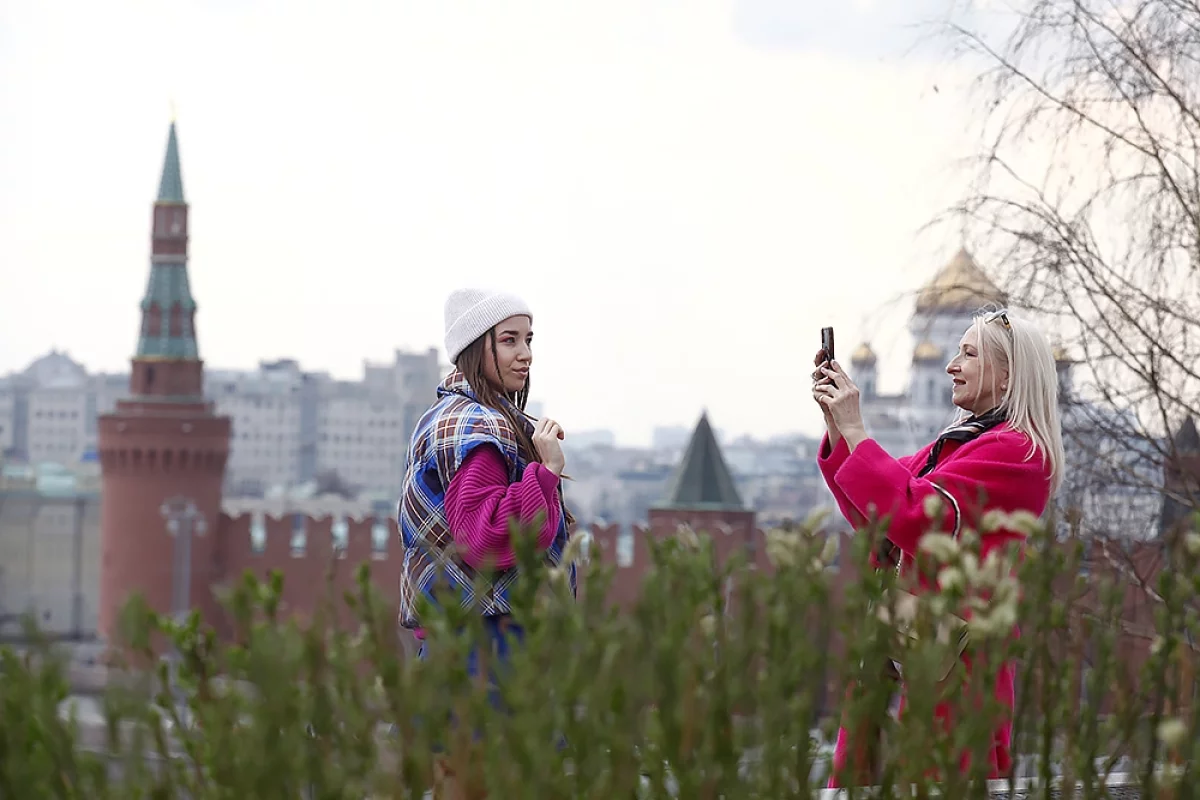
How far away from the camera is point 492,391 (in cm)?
332

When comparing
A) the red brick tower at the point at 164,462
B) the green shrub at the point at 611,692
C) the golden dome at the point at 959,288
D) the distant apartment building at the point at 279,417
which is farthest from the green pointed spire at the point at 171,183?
the distant apartment building at the point at 279,417

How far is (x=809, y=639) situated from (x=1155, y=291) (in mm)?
4326

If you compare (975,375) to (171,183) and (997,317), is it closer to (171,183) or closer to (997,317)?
(997,317)

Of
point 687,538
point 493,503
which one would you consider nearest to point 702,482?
point 493,503

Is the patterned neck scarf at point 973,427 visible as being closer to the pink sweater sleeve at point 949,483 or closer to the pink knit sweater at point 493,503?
the pink sweater sleeve at point 949,483

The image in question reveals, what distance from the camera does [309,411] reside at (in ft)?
360

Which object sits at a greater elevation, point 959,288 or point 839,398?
point 959,288

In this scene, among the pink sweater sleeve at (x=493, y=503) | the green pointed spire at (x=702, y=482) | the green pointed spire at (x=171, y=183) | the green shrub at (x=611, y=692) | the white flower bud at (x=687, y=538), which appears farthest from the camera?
the green pointed spire at (x=171, y=183)

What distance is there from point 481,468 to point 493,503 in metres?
0.09

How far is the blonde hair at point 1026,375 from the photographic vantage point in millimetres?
3102

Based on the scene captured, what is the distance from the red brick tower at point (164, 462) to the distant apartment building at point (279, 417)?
207 ft

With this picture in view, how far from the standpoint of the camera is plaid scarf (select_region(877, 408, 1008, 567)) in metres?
3.13

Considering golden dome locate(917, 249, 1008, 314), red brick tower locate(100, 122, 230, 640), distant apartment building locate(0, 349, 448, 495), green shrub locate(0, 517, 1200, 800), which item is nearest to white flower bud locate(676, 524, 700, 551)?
green shrub locate(0, 517, 1200, 800)

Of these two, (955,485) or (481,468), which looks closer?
(955,485)
